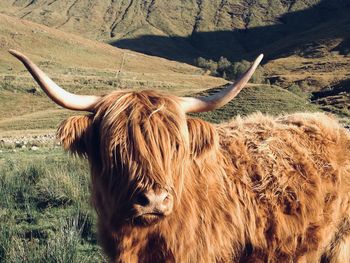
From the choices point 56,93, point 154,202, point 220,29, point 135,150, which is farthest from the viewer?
point 220,29

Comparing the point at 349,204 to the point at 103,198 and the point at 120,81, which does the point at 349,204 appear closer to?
the point at 103,198

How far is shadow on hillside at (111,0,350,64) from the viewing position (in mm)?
163125

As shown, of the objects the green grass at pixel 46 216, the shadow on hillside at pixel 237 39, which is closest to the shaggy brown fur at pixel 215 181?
the green grass at pixel 46 216

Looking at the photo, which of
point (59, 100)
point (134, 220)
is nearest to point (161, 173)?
point (134, 220)

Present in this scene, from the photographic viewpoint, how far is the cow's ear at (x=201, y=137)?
3.87 metres

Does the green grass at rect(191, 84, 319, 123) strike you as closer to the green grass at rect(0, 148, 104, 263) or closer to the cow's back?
the green grass at rect(0, 148, 104, 263)

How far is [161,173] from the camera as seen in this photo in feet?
11.6

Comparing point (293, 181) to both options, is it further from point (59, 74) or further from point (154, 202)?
point (59, 74)

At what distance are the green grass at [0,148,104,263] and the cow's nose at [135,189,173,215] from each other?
1.81m

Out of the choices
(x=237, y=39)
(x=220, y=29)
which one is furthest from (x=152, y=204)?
(x=220, y=29)

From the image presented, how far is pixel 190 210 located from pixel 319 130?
1821mm

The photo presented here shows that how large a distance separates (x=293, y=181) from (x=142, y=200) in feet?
5.53

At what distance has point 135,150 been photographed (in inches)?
141

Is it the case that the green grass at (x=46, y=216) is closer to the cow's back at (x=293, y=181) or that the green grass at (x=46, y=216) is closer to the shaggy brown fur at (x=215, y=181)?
the shaggy brown fur at (x=215, y=181)
